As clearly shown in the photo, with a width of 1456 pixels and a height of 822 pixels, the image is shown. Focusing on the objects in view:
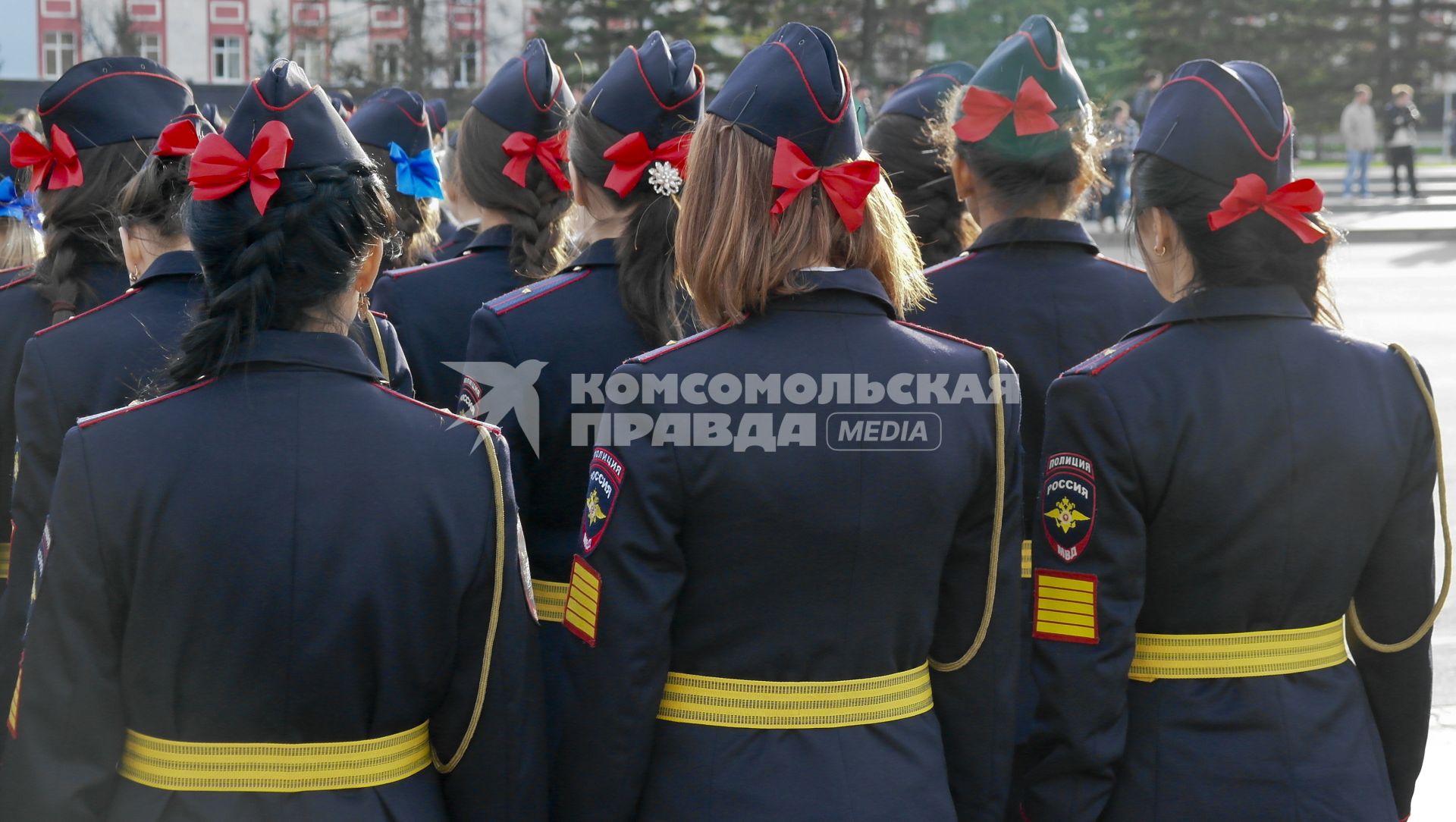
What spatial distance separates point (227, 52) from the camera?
168 ft

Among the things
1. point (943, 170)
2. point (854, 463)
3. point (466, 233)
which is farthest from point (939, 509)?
point (466, 233)

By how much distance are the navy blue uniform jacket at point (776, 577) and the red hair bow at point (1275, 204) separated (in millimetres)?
543

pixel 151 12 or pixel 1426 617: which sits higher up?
pixel 151 12

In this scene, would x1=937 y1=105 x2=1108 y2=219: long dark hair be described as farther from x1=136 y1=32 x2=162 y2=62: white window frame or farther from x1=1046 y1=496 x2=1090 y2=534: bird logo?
x1=136 y1=32 x2=162 y2=62: white window frame

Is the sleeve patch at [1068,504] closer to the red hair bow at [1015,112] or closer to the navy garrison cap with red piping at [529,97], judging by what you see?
the red hair bow at [1015,112]

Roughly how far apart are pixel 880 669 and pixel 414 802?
0.75 m

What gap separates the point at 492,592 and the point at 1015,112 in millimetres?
1910

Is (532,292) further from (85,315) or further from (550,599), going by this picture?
(85,315)

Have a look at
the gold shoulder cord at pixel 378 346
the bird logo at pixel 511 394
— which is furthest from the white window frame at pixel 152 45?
the bird logo at pixel 511 394

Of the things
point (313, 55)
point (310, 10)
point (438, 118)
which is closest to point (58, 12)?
point (310, 10)

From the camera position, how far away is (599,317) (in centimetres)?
321

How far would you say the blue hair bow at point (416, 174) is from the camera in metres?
4.89

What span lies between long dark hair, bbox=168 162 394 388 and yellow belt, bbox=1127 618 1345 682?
4.92 feet

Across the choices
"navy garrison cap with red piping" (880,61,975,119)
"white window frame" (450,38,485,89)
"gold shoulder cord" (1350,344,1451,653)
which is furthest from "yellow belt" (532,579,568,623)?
"white window frame" (450,38,485,89)
